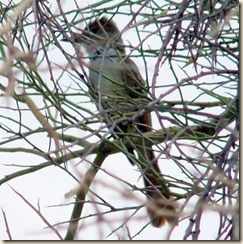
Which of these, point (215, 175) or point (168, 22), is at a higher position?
point (168, 22)

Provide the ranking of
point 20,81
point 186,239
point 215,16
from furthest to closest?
point 20,81 → point 215,16 → point 186,239

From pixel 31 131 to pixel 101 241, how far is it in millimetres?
1918

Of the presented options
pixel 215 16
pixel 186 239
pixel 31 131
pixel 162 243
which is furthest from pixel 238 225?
pixel 31 131

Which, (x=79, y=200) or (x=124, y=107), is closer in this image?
(x=124, y=107)

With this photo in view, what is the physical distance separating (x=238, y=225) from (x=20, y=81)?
7.58 feet

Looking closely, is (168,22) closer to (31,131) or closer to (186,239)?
(186,239)

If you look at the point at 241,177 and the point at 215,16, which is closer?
the point at 241,177

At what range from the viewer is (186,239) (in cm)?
239

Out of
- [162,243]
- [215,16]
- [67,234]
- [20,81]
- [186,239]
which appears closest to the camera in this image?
[186,239]

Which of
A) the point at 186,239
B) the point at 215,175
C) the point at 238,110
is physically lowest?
the point at 186,239

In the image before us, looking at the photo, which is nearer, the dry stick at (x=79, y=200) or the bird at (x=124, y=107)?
the bird at (x=124, y=107)

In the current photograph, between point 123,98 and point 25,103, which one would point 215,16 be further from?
point 25,103

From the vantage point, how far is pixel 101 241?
2672 mm

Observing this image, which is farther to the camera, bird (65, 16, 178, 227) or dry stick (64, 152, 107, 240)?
dry stick (64, 152, 107, 240)
